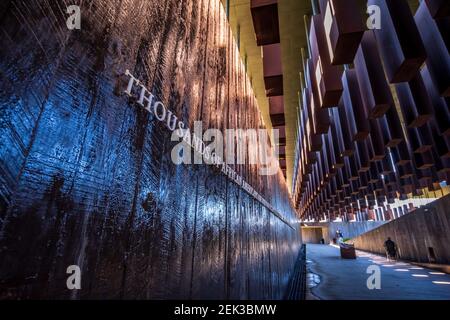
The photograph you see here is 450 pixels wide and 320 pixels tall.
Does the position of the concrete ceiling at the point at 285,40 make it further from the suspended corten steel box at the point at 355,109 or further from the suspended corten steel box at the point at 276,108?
the suspended corten steel box at the point at 355,109

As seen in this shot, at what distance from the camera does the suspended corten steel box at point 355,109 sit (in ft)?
16.0

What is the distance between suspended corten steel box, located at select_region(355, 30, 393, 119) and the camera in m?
3.98

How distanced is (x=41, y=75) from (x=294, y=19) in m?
5.49

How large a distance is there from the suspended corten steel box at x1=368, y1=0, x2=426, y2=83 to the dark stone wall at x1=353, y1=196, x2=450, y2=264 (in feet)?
32.6

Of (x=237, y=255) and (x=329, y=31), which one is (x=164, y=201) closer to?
(x=237, y=255)

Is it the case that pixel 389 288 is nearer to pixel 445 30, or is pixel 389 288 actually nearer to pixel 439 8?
pixel 445 30

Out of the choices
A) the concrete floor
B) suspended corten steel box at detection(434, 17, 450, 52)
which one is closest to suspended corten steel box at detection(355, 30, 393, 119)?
suspended corten steel box at detection(434, 17, 450, 52)

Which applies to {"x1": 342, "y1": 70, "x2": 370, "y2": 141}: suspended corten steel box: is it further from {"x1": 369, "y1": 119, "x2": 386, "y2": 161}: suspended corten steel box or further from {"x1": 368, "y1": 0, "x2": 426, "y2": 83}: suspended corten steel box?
{"x1": 368, "y1": 0, "x2": 426, "y2": 83}: suspended corten steel box

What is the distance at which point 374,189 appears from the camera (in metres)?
12.2

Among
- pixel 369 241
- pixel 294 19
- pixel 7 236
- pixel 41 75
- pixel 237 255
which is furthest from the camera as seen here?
pixel 369 241

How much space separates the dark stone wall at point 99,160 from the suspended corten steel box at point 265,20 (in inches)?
79.6

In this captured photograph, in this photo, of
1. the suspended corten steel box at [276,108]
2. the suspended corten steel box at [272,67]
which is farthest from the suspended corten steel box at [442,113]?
the suspended corten steel box at [272,67]
